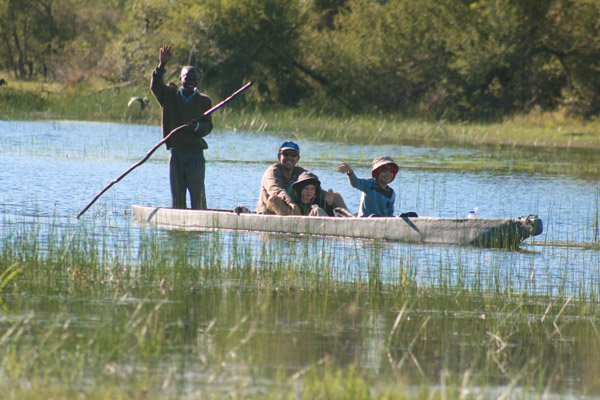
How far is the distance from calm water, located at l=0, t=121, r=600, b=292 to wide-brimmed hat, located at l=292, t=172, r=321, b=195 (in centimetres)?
83

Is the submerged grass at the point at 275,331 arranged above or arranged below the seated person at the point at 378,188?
below

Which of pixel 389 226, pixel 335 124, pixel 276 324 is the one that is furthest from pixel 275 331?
pixel 335 124

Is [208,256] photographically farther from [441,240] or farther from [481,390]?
[481,390]

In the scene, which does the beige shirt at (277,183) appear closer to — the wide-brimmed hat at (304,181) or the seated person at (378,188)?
the wide-brimmed hat at (304,181)

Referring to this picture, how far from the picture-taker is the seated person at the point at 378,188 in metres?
11.4

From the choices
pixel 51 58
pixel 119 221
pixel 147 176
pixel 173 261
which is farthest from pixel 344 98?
pixel 173 261

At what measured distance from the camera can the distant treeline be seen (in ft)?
127

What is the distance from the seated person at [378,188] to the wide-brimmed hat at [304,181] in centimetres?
59

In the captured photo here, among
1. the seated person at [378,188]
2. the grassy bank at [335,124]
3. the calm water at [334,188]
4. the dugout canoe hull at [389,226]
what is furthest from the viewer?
the grassy bank at [335,124]

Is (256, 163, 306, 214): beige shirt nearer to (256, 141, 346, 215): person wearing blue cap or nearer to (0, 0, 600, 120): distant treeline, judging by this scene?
(256, 141, 346, 215): person wearing blue cap

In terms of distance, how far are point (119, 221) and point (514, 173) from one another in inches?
445

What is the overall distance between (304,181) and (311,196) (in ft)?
1.17

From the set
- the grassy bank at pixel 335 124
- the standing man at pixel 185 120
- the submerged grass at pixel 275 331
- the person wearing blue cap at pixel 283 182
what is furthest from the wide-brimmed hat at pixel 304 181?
the grassy bank at pixel 335 124

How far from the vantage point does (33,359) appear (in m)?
5.35
